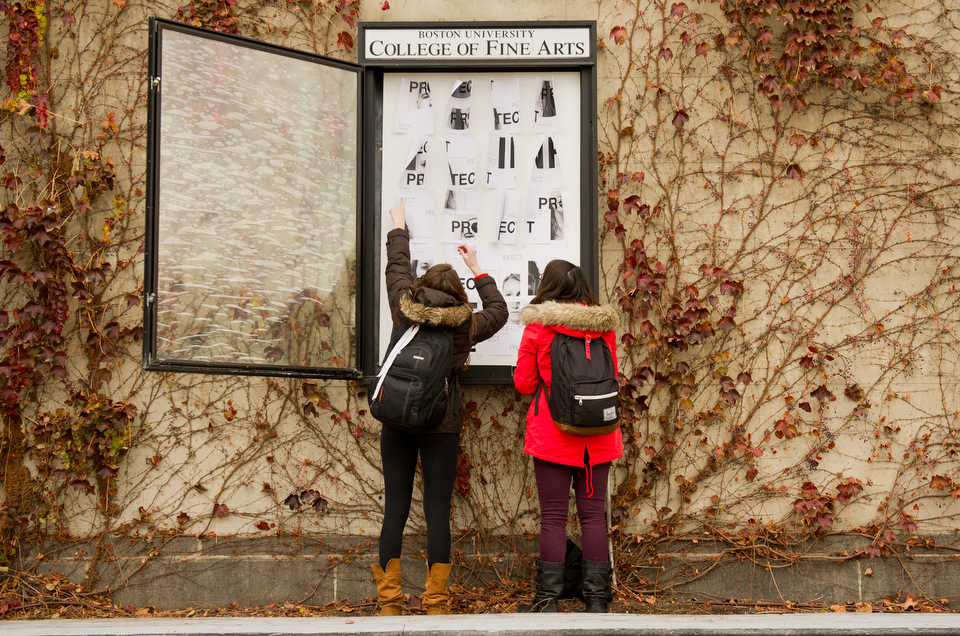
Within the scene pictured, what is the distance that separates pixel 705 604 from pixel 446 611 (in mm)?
1548

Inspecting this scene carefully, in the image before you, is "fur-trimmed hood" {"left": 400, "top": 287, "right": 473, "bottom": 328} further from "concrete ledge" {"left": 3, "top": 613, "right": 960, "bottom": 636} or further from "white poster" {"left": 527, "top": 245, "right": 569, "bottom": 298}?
"concrete ledge" {"left": 3, "top": 613, "right": 960, "bottom": 636}

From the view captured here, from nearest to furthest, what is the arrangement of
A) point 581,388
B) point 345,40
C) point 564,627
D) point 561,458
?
point 564,627, point 581,388, point 561,458, point 345,40

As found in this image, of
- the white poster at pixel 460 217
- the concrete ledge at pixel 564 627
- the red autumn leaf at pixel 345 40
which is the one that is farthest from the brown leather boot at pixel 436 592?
the red autumn leaf at pixel 345 40


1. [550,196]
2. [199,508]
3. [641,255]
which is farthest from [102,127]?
[641,255]

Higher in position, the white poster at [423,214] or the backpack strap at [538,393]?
the white poster at [423,214]

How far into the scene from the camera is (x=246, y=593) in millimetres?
4168

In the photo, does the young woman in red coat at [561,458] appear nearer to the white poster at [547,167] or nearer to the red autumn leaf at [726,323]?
the white poster at [547,167]

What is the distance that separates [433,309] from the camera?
11.0 ft

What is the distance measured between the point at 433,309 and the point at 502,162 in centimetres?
120

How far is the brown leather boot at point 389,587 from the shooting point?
136 inches

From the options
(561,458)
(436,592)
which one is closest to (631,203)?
(561,458)

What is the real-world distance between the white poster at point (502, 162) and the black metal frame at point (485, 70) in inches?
15.0

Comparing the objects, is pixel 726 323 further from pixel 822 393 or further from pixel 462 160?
pixel 462 160

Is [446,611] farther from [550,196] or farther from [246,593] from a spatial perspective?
[550,196]
